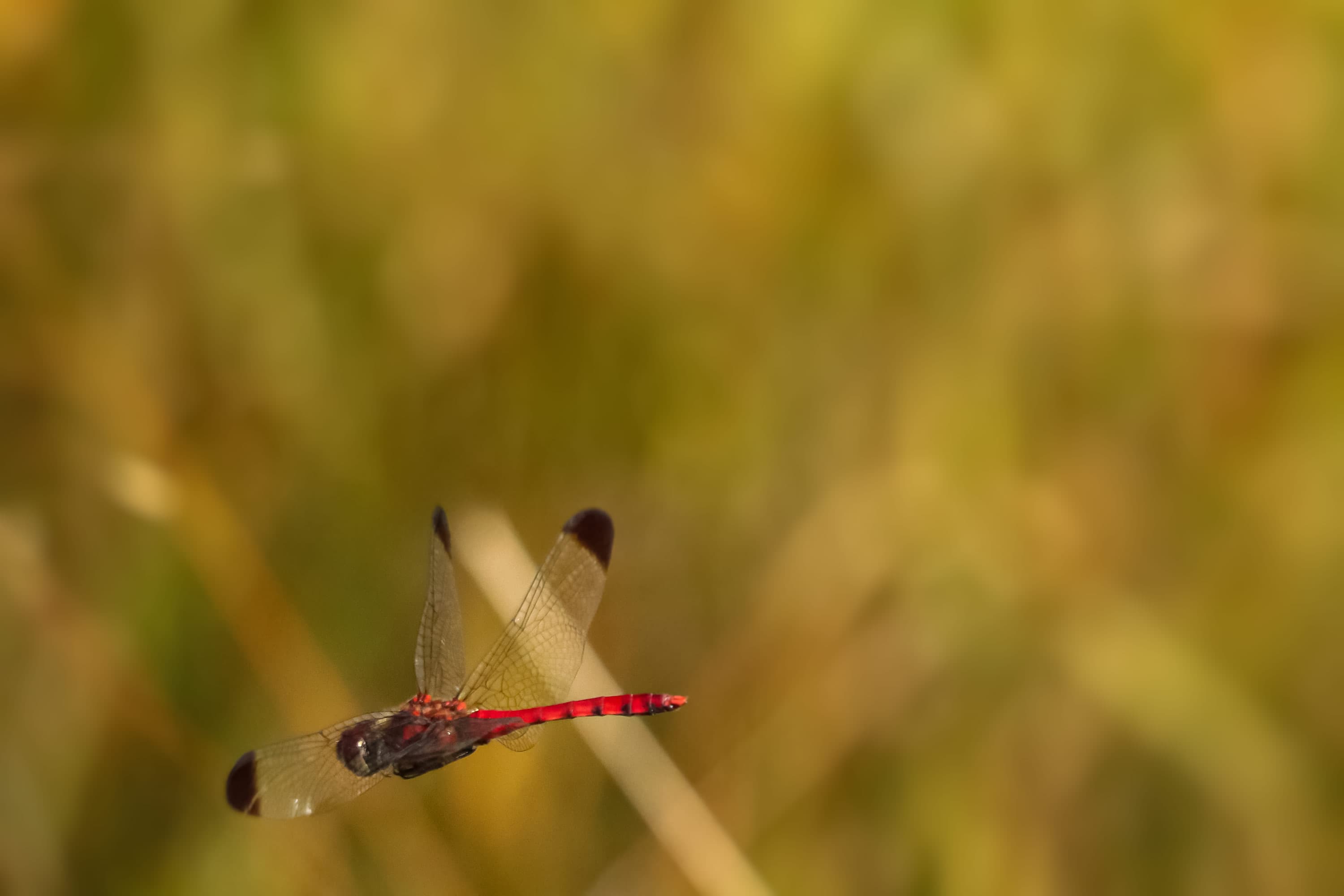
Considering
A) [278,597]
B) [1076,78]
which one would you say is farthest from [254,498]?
[1076,78]

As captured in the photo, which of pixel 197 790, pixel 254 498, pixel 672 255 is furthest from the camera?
pixel 672 255

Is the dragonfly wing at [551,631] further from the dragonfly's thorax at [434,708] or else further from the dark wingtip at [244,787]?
the dark wingtip at [244,787]

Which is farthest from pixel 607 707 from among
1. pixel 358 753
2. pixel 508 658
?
pixel 358 753

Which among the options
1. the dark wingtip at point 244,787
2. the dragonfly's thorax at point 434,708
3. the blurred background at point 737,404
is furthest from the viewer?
the blurred background at point 737,404

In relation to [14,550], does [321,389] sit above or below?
below

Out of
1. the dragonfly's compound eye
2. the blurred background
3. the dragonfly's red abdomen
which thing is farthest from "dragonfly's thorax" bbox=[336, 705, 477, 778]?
the blurred background

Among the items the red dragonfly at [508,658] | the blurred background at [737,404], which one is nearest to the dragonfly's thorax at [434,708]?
the red dragonfly at [508,658]

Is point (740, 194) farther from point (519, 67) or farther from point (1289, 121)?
point (1289, 121)

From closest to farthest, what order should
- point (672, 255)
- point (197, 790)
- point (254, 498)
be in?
1. point (197, 790)
2. point (254, 498)
3. point (672, 255)

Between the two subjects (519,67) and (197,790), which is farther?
(519,67)
